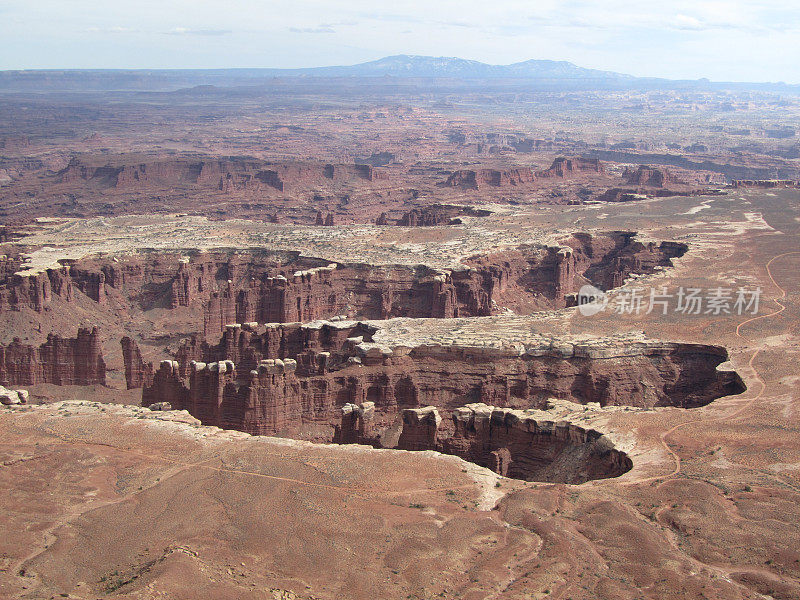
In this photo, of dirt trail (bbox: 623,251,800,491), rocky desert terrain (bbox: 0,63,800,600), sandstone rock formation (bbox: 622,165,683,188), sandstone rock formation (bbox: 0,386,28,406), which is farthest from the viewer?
Result: sandstone rock formation (bbox: 622,165,683,188)

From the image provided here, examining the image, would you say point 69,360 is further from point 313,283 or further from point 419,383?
point 419,383

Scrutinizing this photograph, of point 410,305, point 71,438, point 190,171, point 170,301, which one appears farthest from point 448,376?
point 190,171

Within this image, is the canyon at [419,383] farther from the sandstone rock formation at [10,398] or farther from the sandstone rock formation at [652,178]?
the sandstone rock formation at [652,178]

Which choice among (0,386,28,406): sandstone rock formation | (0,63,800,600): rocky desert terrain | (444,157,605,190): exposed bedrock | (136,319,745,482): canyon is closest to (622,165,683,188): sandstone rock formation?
(444,157,605,190): exposed bedrock

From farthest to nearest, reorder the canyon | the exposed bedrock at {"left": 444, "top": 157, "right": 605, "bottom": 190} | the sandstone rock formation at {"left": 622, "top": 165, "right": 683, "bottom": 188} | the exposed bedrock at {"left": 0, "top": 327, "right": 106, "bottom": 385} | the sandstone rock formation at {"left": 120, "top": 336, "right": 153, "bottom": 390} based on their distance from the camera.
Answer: the exposed bedrock at {"left": 444, "top": 157, "right": 605, "bottom": 190}, the sandstone rock formation at {"left": 622, "top": 165, "right": 683, "bottom": 188}, the sandstone rock formation at {"left": 120, "top": 336, "right": 153, "bottom": 390}, the exposed bedrock at {"left": 0, "top": 327, "right": 106, "bottom": 385}, the canyon

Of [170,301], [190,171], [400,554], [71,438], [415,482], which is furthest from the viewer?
[190,171]

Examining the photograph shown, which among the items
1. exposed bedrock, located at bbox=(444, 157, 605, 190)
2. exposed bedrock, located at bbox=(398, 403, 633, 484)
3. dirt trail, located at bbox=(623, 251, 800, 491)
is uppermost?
dirt trail, located at bbox=(623, 251, 800, 491)

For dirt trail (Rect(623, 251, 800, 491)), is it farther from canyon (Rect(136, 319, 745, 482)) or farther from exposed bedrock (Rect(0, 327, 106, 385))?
exposed bedrock (Rect(0, 327, 106, 385))

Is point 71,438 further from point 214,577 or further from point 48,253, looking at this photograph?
point 48,253
